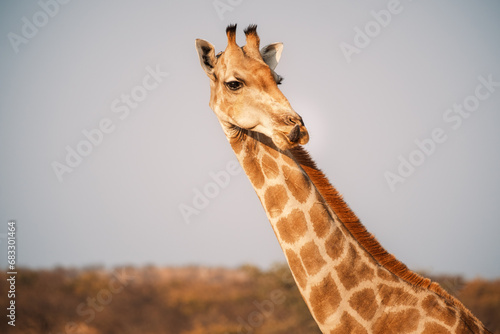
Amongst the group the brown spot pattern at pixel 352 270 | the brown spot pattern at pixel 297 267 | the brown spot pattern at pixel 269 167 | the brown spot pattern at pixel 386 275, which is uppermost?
the brown spot pattern at pixel 269 167

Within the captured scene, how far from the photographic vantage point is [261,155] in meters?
5.58

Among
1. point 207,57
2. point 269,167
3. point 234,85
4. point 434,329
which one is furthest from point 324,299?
point 207,57

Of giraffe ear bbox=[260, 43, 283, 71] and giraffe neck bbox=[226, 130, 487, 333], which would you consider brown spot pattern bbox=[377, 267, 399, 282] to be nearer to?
giraffe neck bbox=[226, 130, 487, 333]

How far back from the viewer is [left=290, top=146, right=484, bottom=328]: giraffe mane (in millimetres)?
5199

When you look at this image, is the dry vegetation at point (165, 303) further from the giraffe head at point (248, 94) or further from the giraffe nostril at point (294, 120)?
the giraffe nostril at point (294, 120)

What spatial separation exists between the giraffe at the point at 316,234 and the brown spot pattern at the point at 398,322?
0.01m

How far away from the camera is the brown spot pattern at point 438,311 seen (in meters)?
4.90

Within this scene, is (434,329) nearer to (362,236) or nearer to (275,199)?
(362,236)

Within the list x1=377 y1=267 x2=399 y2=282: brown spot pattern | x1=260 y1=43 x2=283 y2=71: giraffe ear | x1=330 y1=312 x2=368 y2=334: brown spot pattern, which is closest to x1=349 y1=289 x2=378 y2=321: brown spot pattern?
x1=330 y1=312 x2=368 y2=334: brown spot pattern

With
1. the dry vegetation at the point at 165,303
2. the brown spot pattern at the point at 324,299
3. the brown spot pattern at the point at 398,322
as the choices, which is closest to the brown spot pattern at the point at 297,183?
the brown spot pattern at the point at 324,299

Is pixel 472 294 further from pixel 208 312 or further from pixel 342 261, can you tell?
pixel 342 261

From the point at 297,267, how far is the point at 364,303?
815 mm

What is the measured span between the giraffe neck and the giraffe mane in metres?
0.01

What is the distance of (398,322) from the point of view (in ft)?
15.9
